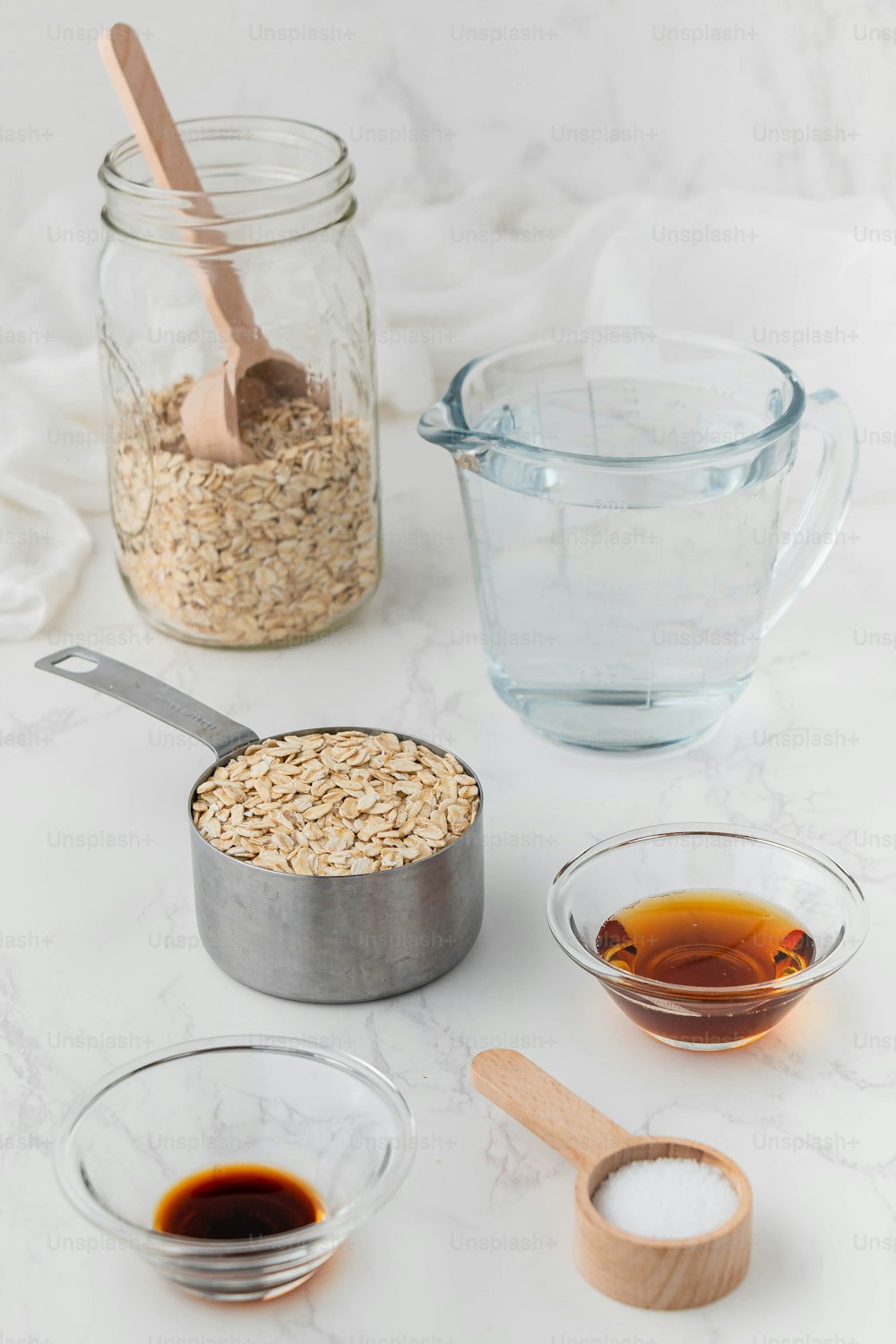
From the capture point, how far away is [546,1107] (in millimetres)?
735

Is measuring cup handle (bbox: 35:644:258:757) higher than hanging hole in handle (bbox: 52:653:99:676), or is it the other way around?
measuring cup handle (bbox: 35:644:258:757)

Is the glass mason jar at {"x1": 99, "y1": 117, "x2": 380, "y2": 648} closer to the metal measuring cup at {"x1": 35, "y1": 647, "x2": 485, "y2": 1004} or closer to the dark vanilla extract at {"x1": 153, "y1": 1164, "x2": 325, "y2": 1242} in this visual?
the metal measuring cup at {"x1": 35, "y1": 647, "x2": 485, "y2": 1004}

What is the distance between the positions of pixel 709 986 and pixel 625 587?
28cm

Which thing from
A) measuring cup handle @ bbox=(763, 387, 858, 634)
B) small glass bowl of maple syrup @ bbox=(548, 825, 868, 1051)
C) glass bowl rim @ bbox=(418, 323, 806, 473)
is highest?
glass bowl rim @ bbox=(418, 323, 806, 473)

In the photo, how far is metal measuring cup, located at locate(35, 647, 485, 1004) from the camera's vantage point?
797 mm

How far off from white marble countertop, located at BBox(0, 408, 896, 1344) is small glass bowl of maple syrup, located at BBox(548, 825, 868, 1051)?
0.12ft

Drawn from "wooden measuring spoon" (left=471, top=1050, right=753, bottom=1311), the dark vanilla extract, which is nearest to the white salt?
"wooden measuring spoon" (left=471, top=1050, right=753, bottom=1311)

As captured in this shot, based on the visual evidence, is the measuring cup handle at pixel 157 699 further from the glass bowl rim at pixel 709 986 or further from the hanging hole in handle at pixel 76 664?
the glass bowl rim at pixel 709 986

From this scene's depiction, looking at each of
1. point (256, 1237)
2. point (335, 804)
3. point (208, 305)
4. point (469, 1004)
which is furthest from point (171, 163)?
point (256, 1237)

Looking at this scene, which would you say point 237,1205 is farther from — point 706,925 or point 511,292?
point 511,292

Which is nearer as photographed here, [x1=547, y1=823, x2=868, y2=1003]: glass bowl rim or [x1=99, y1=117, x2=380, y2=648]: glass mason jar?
[x1=547, y1=823, x2=868, y2=1003]: glass bowl rim

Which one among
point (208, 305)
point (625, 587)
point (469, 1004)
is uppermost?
point (208, 305)

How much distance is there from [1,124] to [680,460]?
994 millimetres

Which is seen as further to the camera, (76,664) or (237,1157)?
(76,664)
